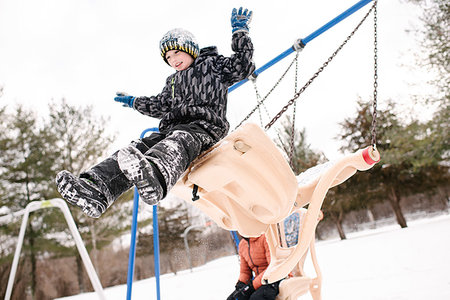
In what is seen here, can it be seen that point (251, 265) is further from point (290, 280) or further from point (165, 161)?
point (165, 161)

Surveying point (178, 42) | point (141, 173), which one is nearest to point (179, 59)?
point (178, 42)

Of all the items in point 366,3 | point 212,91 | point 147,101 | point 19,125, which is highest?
point 19,125

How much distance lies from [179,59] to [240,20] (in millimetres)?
366

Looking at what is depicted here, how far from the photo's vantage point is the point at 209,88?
147 centimetres

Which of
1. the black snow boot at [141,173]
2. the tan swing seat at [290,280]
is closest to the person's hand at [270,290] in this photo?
the tan swing seat at [290,280]

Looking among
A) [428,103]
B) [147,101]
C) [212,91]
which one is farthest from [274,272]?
[428,103]

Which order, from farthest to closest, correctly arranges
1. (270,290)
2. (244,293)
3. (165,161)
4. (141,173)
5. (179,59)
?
(244,293) < (270,290) < (179,59) < (165,161) < (141,173)

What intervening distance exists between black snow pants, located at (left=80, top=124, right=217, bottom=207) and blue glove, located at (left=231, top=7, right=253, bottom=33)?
56 cm

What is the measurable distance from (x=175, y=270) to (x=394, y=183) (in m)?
9.21

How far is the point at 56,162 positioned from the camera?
443 inches

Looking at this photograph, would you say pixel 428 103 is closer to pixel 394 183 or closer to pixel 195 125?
pixel 394 183

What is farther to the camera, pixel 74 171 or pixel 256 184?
pixel 74 171

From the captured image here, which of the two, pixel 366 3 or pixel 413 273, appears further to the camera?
pixel 413 273

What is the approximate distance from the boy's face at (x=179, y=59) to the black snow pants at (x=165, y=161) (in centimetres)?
43
